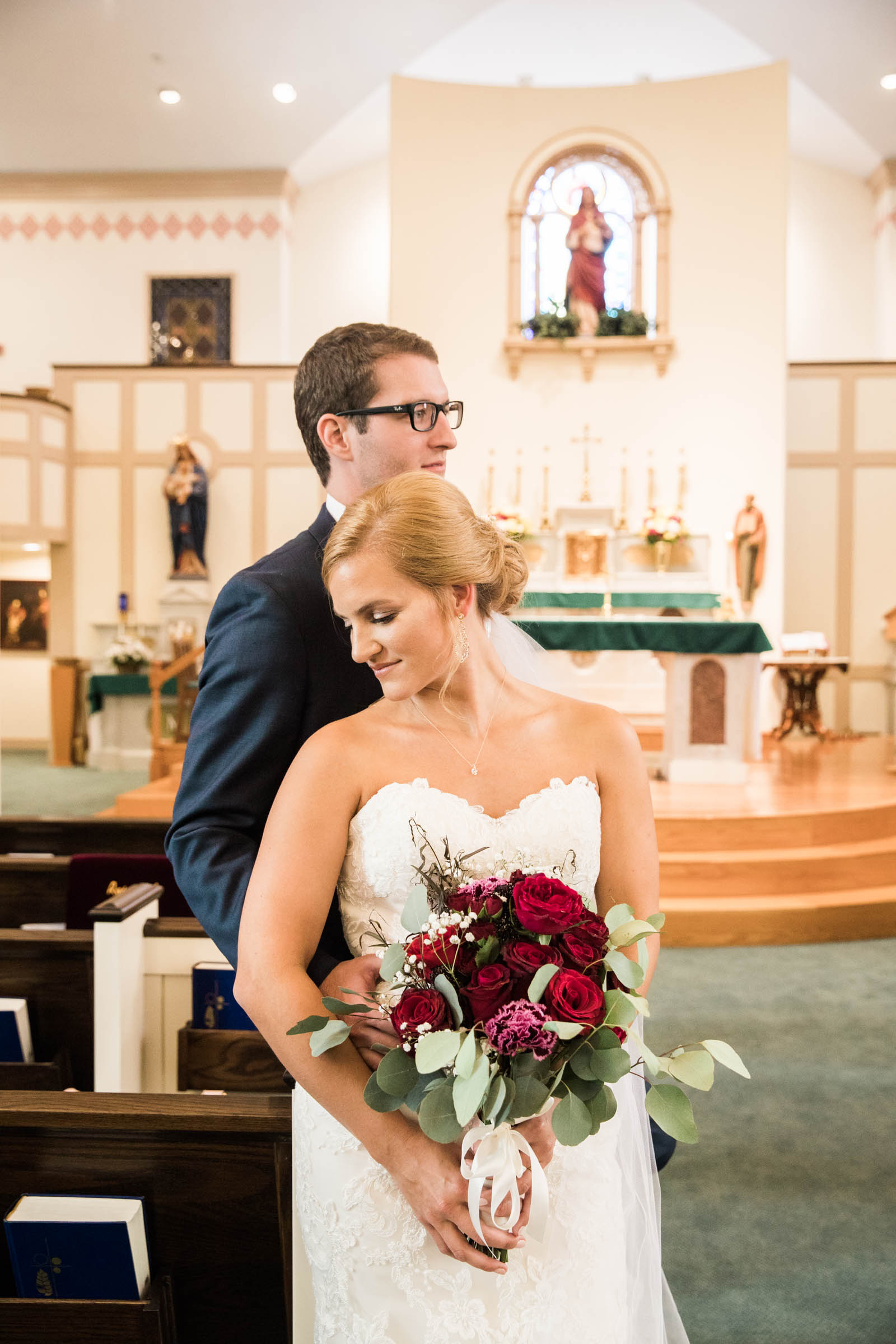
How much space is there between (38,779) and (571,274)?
7.01 metres

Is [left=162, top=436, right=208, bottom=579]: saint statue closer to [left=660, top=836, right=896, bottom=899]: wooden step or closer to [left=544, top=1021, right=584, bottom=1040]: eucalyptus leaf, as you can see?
[left=660, top=836, right=896, bottom=899]: wooden step

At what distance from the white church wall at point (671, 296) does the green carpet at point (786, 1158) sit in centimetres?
635

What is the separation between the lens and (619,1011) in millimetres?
1120

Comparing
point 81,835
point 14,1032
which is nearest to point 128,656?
point 81,835

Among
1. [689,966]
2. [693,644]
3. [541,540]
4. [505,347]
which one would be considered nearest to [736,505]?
[541,540]

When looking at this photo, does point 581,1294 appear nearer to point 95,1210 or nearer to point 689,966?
point 95,1210

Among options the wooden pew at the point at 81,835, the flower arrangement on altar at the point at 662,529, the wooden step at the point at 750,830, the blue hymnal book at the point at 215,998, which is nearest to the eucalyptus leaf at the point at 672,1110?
the blue hymnal book at the point at 215,998

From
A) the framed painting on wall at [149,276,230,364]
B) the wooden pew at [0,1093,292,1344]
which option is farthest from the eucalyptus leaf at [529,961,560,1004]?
the framed painting on wall at [149,276,230,364]

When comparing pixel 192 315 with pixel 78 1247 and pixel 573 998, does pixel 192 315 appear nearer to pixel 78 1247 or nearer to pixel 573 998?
pixel 78 1247

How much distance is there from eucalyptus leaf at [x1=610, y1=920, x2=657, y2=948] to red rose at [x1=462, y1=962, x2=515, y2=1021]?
0.45 ft

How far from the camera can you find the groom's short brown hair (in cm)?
168

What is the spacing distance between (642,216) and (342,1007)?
35.4 feet

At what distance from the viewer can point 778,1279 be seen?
2561 millimetres

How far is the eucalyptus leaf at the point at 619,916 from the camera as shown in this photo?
119 cm
